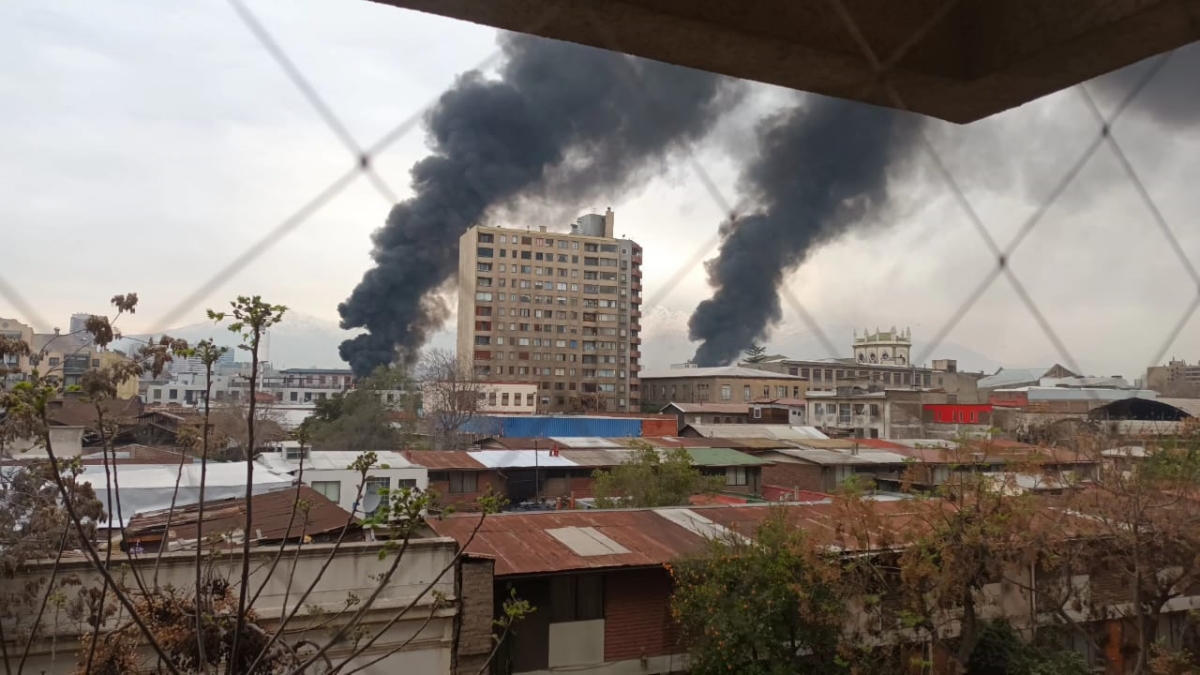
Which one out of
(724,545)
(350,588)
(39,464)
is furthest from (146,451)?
(724,545)

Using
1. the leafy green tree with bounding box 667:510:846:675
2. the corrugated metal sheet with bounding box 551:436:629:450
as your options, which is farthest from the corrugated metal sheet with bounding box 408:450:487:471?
the leafy green tree with bounding box 667:510:846:675

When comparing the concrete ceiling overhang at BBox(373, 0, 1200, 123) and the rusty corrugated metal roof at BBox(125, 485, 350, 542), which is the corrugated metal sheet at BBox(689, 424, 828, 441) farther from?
the concrete ceiling overhang at BBox(373, 0, 1200, 123)

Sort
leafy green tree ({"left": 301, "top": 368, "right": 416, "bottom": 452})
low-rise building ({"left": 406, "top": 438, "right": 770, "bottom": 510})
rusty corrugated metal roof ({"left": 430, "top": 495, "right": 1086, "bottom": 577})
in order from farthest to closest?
leafy green tree ({"left": 301, "top": 368, "right": 416, "bottom": 452}) < low-rise building ({"left": 406, "top": 438, "right": 770, "bottom": 510}) < rusty corrugated metal roof ({"left": 430, "top": 495, "right": 1086, "bottom": 577})

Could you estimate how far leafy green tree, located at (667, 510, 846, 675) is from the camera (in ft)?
14.7

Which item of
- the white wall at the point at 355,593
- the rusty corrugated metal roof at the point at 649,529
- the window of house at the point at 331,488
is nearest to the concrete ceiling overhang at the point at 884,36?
the white wall at the point at 355,593

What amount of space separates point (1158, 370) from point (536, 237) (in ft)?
60.0

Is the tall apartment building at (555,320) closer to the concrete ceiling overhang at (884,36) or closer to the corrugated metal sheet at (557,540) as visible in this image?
the corrugated metal sheet at (557,540)

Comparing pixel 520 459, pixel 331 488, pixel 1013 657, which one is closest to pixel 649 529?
pixel 1013 657

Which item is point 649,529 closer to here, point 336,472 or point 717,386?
point 336,472

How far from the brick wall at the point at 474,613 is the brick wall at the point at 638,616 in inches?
38.7

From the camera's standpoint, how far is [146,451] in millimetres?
7680

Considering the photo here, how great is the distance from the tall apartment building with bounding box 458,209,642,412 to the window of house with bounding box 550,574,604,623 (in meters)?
8.92

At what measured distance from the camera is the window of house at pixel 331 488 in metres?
9.26

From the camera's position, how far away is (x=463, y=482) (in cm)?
1137
